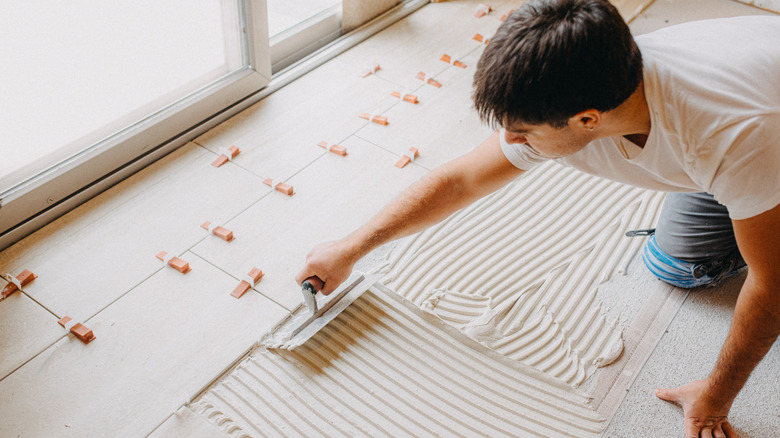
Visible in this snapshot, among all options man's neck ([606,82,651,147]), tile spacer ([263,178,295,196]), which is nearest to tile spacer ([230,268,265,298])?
tile spacer ([263,178,295,196])

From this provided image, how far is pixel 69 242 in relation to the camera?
67.9 inches

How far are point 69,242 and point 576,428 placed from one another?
1.45m

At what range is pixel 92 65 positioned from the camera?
1804 millimetres

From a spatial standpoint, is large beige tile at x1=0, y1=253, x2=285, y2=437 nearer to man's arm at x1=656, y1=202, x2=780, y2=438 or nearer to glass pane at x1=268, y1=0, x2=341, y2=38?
man's arm at x1=656, y1=202, x2=780, y2=438

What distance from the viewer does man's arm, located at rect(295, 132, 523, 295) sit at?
1.32m

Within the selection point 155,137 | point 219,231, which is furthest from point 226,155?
point 219,231

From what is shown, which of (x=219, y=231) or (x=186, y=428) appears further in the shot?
(x=219, y=231)

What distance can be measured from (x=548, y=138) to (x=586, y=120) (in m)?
0.08

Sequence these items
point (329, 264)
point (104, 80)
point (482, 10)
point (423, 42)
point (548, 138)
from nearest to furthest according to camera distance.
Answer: point (548, 138) < point (329, 264) < point (104, 80) < point (423, 42) < point (482, 10)

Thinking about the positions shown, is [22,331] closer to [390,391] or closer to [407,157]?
[390,391]

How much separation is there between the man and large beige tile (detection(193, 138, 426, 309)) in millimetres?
416

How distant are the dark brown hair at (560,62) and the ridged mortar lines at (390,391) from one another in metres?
0.69

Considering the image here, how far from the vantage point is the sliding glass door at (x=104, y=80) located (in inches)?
65.3

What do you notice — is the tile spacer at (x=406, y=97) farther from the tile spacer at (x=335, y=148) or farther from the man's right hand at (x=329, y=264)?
the man's right hand at (x=329, y=264)
